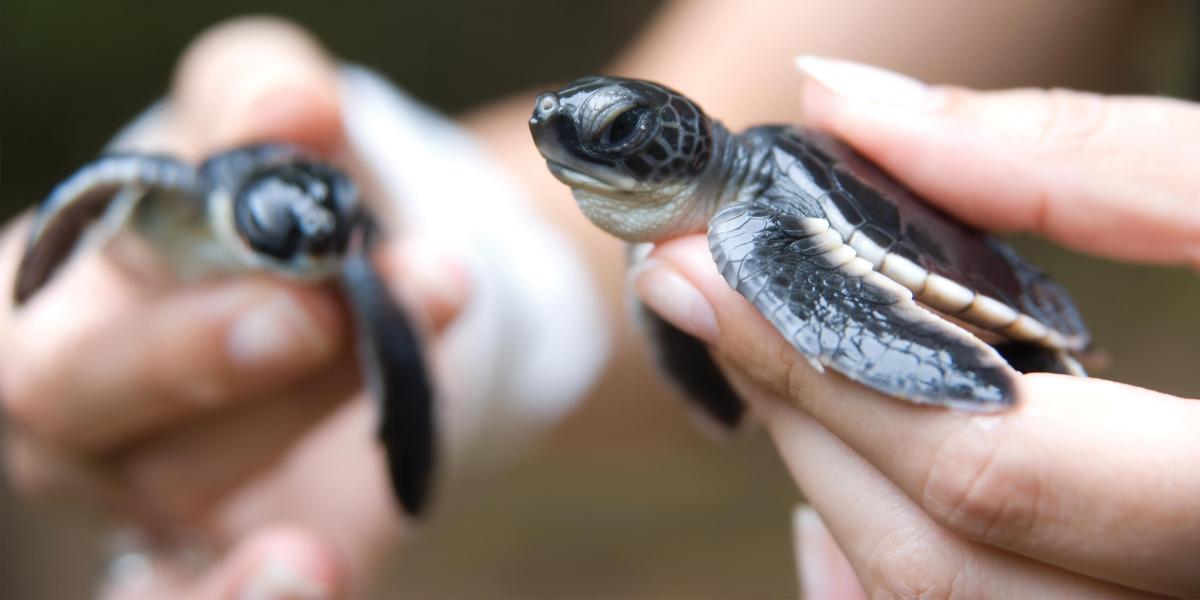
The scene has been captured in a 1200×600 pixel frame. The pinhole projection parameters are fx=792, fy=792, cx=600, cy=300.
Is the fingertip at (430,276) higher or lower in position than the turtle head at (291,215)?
lower

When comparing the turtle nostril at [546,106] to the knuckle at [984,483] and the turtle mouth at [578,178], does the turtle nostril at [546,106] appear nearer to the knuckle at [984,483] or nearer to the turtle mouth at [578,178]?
the turtle mouth at [578,178]

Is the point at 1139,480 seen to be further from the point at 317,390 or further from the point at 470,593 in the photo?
the point at 470,593

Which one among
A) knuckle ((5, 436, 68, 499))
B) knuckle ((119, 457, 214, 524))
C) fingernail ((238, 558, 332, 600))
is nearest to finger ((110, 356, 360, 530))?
knuckle ((119, 457, 214, 524))

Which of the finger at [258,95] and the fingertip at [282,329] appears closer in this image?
the fingertip at [282,329]

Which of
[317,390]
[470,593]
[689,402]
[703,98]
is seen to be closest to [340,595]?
[317,390]

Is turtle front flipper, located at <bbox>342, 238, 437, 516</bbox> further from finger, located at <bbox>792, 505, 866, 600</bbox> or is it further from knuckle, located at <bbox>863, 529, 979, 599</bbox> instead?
knuckle, located at <bbox>863, 529, 979, 599</bbox>

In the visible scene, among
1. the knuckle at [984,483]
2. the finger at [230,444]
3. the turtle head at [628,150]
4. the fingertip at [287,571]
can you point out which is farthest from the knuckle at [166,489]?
the knuckle at [984,483]

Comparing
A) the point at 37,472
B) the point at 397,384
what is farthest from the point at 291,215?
the point at 37,472
